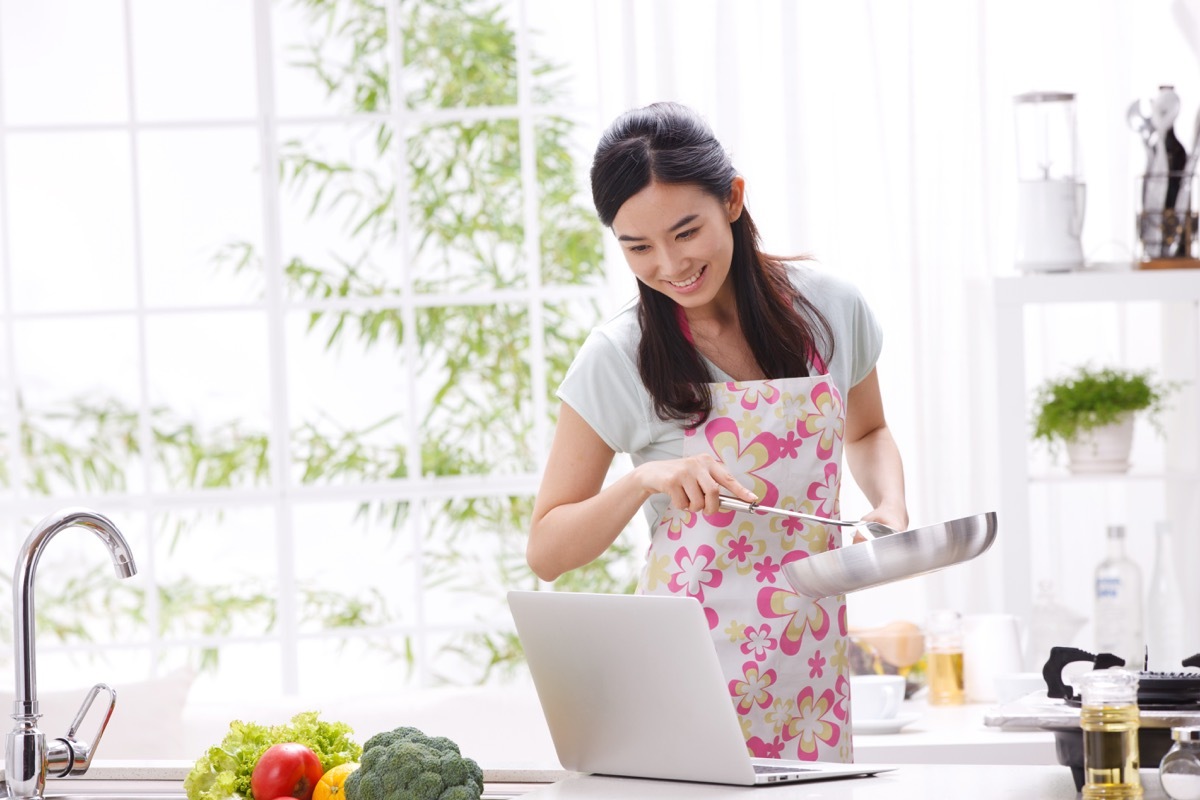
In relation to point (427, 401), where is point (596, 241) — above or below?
above

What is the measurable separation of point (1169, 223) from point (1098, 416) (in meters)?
0.44

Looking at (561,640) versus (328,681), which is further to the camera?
(328,681)

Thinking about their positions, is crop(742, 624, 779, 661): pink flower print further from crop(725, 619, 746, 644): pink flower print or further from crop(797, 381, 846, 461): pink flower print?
crop(797, 381, 846, 461): pink flower print

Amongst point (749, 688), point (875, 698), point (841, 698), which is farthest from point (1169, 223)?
point (749, 688)

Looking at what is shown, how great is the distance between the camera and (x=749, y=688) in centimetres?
193

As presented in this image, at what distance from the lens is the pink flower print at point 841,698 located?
1.99 m

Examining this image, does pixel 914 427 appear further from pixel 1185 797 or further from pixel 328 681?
pixel 1185 797

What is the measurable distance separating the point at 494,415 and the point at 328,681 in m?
0.99

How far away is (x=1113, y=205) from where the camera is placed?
3527 mm

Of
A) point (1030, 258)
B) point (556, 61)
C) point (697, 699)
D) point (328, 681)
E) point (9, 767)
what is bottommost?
point (328, 681)

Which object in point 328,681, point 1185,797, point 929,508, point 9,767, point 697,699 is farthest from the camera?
point 328,681

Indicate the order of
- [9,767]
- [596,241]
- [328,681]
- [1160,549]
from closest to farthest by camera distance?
[9,767]
[1160,549]
[596,241]
[328,681]

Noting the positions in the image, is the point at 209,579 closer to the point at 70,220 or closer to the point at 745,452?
the point at 70,220

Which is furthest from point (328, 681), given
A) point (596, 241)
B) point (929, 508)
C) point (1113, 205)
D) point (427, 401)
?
point (1113, 205)
